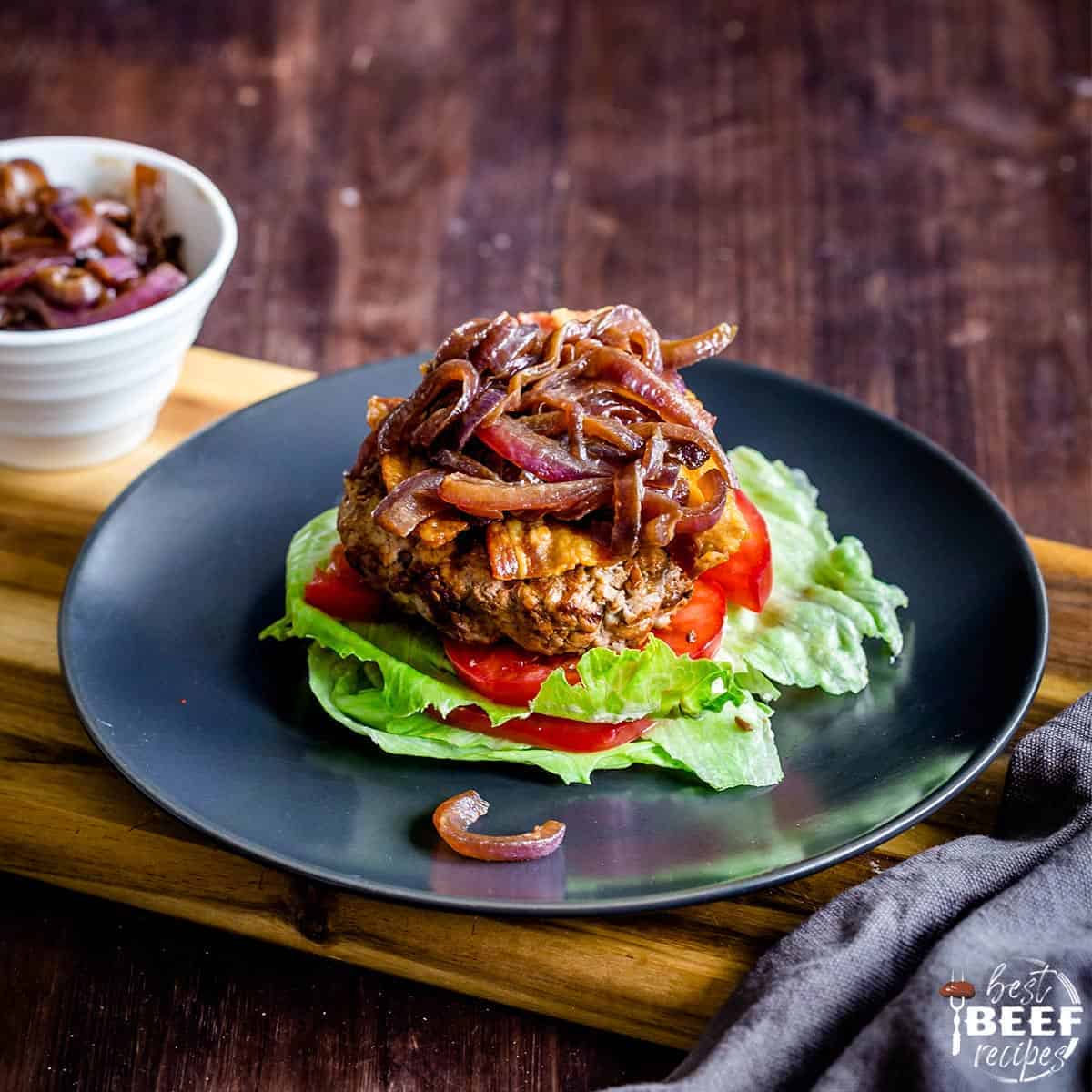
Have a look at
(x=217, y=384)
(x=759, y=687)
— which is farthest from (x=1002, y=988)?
(x=217, y=384)

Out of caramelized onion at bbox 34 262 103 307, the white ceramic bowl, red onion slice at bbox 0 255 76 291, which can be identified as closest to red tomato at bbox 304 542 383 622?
the white ceramic bowl

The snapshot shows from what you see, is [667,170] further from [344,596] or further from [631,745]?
[631,745]

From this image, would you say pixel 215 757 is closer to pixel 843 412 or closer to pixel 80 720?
pixel 80 720

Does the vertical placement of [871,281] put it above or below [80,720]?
below

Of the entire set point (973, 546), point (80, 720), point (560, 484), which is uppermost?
point (560, 484)

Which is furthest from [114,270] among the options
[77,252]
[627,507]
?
[627,507]

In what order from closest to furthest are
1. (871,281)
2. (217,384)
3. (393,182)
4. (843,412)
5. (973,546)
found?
(973,546), (843,412), (217,384), (871,281), (393,182)
